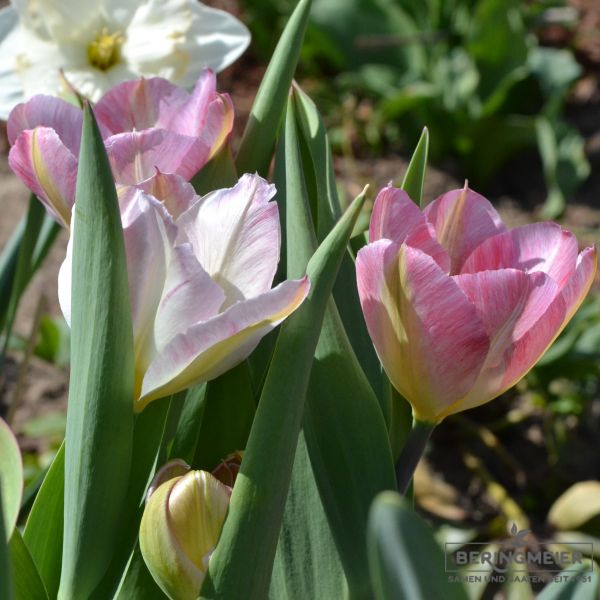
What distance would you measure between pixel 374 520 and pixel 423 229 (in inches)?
7.9

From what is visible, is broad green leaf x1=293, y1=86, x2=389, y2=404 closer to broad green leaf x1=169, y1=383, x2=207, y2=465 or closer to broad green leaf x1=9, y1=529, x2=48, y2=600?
broad green leaf x1=169, y1=383, x2=207, y2=465

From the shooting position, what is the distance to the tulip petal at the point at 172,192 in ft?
1.69

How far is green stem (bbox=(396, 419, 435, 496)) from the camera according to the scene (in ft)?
1.78

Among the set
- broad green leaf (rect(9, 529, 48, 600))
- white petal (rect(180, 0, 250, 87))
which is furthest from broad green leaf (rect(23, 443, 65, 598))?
white petal (rect(180, 0, 250, 87))

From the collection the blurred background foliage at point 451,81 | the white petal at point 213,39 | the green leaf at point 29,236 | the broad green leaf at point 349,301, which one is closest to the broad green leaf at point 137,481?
the broad green leaf at point 349,301

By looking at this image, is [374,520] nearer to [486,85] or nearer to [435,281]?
[435,281]

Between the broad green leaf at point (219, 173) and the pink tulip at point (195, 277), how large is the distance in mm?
83

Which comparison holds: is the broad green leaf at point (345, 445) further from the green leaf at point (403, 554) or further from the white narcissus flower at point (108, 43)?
the white narcissus flower at point (108, 43)

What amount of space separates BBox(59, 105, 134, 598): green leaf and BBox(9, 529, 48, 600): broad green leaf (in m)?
0.03

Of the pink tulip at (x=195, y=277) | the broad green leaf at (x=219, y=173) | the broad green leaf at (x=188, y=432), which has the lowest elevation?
the broad green leaf at (x=188, y=432)

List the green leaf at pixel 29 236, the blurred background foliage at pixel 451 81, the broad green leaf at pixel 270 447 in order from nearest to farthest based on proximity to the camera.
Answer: the broad green leaf at pixel 270 447 < the green leaf at pixel 29 236 < the blurred background foliage at pixel 451 81

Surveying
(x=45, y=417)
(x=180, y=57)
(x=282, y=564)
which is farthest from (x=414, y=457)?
(x=45, y=417)

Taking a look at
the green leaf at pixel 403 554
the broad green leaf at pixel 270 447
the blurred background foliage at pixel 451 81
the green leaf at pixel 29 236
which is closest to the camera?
the green leaf at pixel 403 554

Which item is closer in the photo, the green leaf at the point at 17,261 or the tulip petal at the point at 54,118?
the tulip petal at the point at 54,118
